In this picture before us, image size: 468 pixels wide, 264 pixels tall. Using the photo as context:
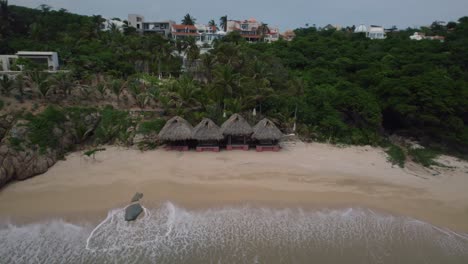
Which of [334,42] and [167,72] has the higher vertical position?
[334,42]

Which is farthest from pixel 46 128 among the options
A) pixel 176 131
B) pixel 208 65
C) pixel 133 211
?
pixel 208 65

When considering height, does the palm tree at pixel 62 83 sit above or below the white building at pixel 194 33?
below

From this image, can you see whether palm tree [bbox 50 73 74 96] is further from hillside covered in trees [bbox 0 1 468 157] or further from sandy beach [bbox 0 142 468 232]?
sandy beach [bbox 0 142 468 232]

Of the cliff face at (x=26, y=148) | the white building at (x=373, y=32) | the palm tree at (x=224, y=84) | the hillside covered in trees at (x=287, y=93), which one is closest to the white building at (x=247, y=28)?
the white building at (x=373, y=32)

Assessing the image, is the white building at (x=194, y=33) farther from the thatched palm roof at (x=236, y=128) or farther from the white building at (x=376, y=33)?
the thatched palm roof at (x=236, y=128)

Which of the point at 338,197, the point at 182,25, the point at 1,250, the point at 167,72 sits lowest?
the point at 1,250

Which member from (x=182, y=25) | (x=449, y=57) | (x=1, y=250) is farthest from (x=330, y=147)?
(x=182, y=25)

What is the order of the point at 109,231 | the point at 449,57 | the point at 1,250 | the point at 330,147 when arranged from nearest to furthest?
1. the point at 1,250
2. the point at 109,231
3. the point at 330,147
4. the point at 449,57

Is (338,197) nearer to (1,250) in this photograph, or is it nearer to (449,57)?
(1,250)
